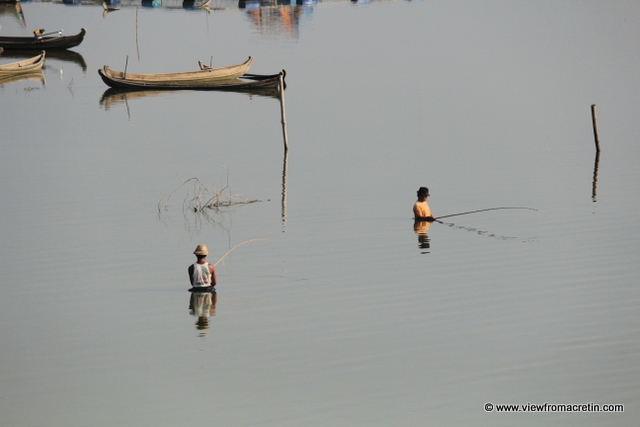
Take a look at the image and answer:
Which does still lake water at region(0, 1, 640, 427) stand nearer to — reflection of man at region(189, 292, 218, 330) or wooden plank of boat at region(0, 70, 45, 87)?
reflection of man at region(189, 292, 218, 330)

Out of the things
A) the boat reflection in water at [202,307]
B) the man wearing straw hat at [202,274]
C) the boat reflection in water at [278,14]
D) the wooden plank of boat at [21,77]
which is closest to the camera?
the boat reflection in water at [202,307]

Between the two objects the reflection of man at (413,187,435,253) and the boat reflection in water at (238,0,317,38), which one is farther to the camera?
the boat reflection in water at (238,0,317,38)

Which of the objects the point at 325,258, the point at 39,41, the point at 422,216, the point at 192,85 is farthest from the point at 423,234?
the point at 39,41

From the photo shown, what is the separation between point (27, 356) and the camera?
33.6ft

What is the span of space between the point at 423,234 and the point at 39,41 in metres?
36.8

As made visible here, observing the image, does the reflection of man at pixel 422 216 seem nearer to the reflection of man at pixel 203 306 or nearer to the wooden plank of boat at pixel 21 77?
the reflection of man at pixel 203 306

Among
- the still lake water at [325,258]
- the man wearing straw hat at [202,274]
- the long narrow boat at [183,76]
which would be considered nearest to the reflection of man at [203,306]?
the still lake water at [325,258]

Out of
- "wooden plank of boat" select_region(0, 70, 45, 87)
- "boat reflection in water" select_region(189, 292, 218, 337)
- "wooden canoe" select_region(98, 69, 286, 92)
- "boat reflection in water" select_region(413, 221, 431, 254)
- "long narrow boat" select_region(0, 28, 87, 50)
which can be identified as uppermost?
"long narrow boat" select_region(0, 28, 87, 50)

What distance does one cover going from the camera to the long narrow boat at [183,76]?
115 ft

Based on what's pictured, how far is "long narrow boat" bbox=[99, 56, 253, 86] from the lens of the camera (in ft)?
115

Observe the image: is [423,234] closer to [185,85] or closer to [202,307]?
[202,307]

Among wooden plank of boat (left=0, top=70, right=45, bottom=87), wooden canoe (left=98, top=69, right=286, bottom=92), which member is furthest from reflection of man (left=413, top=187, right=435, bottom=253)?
wooden plank of boat (left=0, top=70, right=45, bottom=87)

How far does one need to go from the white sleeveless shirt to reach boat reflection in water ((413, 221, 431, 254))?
4.22m

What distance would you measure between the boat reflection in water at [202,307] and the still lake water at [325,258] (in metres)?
0.12
